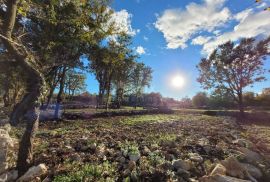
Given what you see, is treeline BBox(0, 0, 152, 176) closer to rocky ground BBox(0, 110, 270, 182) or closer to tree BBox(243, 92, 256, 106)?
rocky ground BBox(0, 110, 270, 182)

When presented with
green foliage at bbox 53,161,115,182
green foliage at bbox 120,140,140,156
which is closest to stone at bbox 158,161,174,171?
green foliage at bbox 120,140,140,156

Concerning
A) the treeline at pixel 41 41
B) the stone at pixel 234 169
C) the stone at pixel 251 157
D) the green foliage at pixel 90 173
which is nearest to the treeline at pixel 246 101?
the treeline at pixel 41 41

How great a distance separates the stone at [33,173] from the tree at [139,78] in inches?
2471

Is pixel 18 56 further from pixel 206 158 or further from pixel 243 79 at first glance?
pixel 243 79

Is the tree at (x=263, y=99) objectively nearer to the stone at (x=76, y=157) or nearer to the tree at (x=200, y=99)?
the tree at (x=200, y=99)

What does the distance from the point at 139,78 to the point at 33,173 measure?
223 ft

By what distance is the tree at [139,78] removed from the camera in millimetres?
70375

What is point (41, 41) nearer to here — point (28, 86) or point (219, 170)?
point (28, 86)

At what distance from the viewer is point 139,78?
73.6 metres

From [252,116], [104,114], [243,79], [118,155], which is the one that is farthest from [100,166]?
[243,79]

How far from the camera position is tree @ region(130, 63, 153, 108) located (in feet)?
231

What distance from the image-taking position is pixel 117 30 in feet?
49.2

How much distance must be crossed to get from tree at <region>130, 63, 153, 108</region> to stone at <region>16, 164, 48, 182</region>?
62.8 meters

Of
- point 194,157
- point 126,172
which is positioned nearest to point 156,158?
point 194,157
